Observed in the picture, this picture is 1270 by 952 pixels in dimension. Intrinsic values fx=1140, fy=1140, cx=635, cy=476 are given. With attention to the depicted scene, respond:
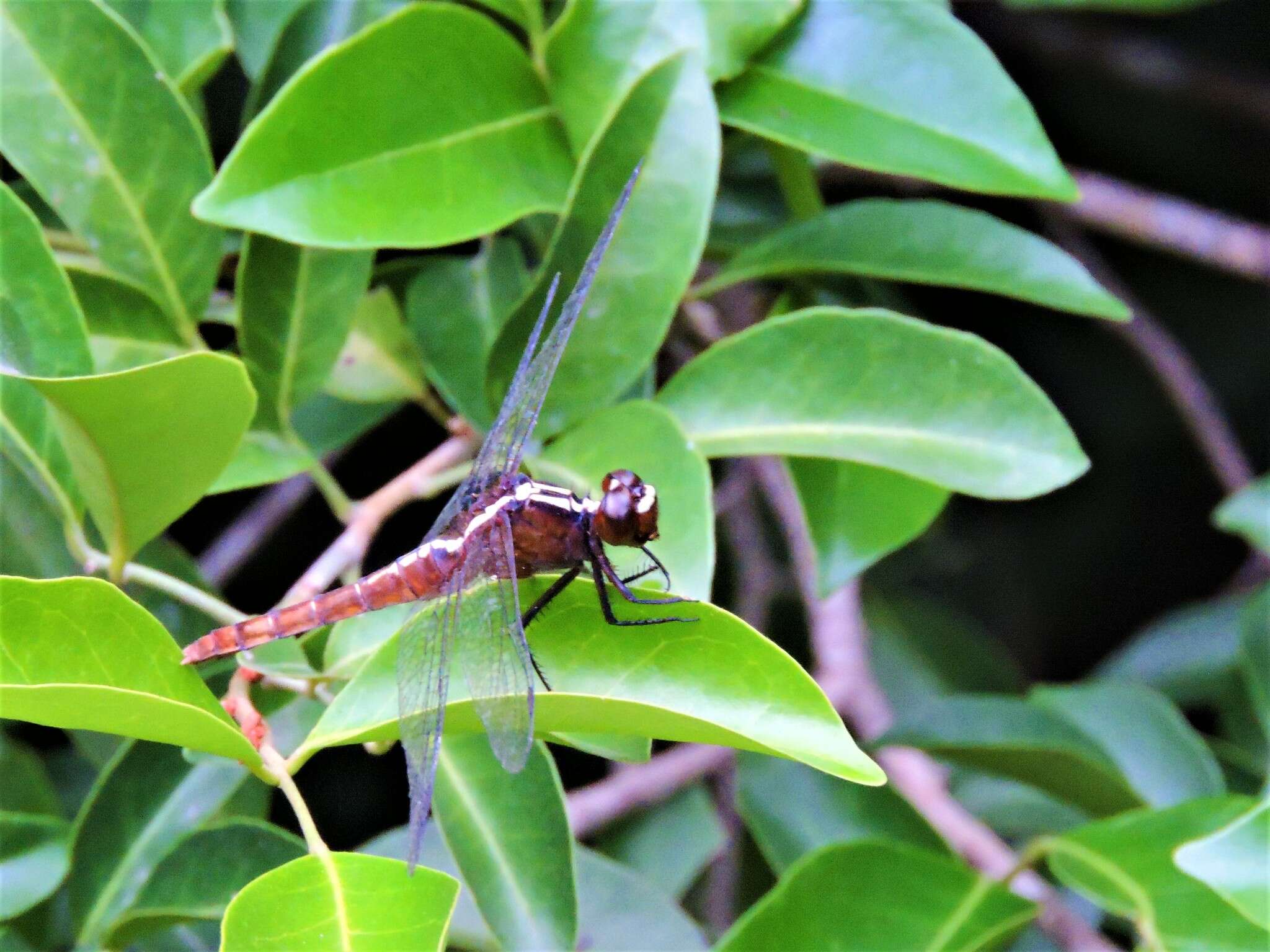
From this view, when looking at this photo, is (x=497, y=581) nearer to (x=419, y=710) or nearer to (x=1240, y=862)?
(x=419, y=710)

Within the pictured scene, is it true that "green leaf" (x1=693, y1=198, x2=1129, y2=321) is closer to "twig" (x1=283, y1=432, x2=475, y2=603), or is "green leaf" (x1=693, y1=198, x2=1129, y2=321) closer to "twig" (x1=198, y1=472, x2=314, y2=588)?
"twig" (x1=283, y1=432, x2=475, y2=603)

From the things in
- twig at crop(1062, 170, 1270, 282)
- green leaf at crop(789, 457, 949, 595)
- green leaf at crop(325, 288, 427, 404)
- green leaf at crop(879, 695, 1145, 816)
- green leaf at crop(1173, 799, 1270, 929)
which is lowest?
green leaf at crop(879, 695, 1145, 816)

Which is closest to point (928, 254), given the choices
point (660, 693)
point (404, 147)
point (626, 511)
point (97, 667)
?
point (626, 511)

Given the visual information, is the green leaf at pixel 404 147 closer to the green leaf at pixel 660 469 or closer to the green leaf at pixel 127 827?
the green leaf at pixel 660 469

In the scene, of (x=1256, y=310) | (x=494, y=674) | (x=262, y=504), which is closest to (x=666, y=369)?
(x=262, y=504)

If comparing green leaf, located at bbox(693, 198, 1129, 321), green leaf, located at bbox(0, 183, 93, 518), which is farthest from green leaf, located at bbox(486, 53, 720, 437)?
green leaf, located at bbox(0, 183, 93, 518)

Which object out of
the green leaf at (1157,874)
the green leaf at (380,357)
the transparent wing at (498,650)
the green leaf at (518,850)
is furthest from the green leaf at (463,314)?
the green leaf at (1157,874)

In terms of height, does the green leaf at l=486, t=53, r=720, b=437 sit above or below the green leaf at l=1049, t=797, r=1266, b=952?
above

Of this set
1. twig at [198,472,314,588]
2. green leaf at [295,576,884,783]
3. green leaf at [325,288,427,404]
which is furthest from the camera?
twig at [198,472,314,588]
